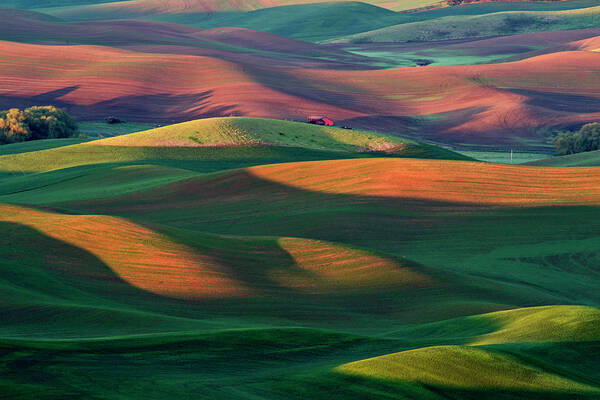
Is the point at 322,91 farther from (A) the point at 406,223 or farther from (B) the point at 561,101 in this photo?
(A) the point at 406,223

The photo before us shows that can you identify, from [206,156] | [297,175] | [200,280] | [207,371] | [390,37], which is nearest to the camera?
[207,371]

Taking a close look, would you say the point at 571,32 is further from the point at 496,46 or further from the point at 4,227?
the point at 4,227

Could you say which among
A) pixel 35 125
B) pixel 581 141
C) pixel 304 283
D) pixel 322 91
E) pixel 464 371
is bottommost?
pixel 581 141

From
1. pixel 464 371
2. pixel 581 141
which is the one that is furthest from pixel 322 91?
pixel 464 371

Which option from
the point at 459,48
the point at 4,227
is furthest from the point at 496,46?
the point at 4,227

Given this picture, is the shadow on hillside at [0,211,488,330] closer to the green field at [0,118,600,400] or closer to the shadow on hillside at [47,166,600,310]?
the green field at [0,118,600,400]
